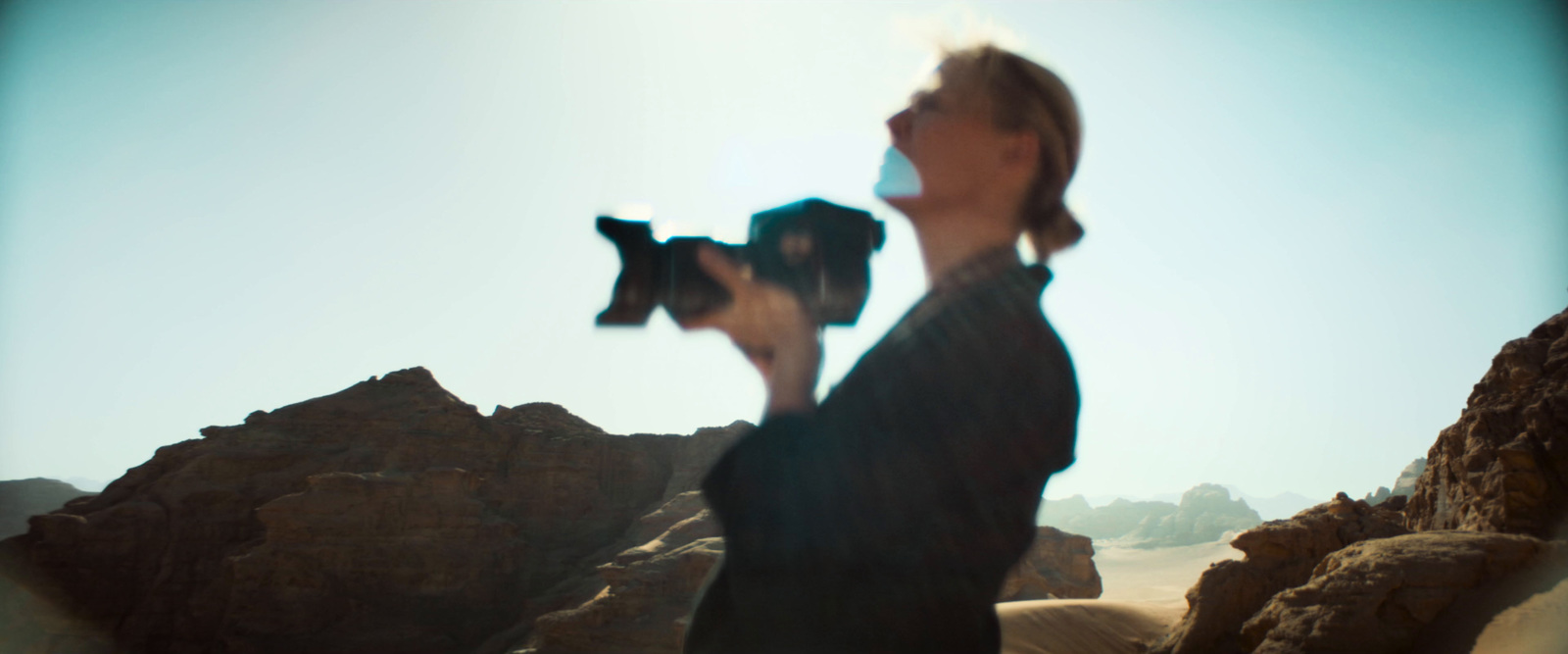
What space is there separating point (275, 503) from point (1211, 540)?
11105 cm

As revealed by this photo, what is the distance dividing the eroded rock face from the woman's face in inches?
461

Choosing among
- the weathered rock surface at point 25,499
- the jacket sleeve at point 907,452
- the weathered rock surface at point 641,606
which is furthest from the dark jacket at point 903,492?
the weathered rock surface at point 25,499

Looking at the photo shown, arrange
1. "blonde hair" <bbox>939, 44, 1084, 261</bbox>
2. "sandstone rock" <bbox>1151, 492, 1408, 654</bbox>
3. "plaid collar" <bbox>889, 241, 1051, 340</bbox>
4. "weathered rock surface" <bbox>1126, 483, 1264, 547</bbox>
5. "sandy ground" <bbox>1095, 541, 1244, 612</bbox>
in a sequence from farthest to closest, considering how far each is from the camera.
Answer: "weathered rock surface" <bbox>1126, 483, 1264, 547</bbox>
"sandy ground" <bbox>1095, 541, 1244, 612</bbox>
"sandstone rock" <bbox>1151, 492, 1408, 654</bbox>
"blonde hair" <bbox>939, 44, 1084, 261</bbox>
"plaid collar" <bbox>889, 241, 1051, 340</bbox>

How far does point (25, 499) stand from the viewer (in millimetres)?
63750

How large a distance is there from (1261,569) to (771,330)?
1157 centimetres

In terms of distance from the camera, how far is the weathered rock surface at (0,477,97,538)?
5716 centimetres

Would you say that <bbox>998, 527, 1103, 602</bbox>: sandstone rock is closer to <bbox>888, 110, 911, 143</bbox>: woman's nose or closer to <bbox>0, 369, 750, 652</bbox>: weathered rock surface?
<bbox>0, 369, 750, 652</bbox>: weathered rock surface

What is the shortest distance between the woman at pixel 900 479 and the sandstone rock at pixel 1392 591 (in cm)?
838

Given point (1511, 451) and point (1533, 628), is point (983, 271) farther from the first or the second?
point (1511, 451)

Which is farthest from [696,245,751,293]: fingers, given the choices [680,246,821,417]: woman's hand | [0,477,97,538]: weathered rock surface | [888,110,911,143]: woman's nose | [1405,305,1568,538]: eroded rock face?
[0,477,97,538]: weathered rock surface

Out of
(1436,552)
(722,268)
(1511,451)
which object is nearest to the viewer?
(722,268)

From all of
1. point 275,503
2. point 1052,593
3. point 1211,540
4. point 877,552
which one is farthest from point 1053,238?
point 1211,540

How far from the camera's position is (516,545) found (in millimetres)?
32625

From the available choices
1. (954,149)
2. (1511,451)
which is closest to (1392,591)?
(1511,451)
